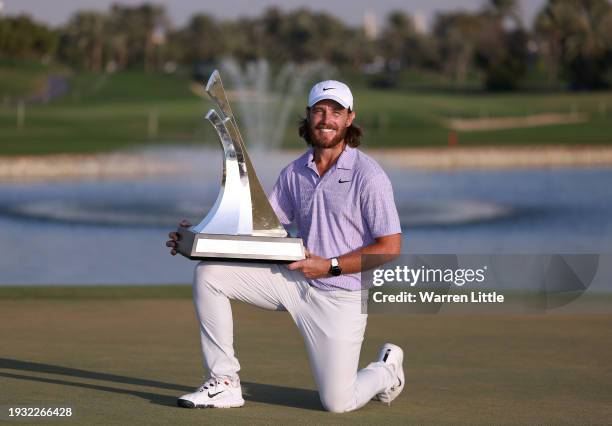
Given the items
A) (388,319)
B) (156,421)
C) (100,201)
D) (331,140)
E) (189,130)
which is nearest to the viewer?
(156,421)

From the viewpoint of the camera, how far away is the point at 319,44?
454ft

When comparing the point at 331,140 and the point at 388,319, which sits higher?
the point at 331,140

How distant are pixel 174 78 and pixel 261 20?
52.6m

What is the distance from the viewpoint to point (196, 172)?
38906 millimetres

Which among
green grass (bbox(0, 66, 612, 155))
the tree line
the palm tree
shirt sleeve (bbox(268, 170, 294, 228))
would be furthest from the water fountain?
the tree line

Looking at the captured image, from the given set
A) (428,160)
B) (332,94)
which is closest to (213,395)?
(332,94)

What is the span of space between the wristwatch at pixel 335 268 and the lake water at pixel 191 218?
6821 millimetres

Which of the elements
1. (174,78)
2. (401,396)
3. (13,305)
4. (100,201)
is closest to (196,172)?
(100,201)

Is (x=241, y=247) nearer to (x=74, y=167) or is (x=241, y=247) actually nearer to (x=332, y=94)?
(x=332, y=94)

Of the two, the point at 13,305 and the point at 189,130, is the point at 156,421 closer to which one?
the point at 13,305

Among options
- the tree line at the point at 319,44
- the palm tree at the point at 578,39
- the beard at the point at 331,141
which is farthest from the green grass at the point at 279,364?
the tree line at the point at 319,44

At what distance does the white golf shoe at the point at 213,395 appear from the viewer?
623cm

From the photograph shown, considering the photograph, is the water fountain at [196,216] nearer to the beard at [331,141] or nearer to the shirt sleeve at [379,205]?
the beard at [331,141]

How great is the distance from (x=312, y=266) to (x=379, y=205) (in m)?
0.41
